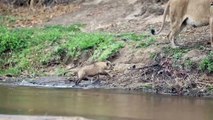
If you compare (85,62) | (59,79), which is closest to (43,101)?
(59,79)

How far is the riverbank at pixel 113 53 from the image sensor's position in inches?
666

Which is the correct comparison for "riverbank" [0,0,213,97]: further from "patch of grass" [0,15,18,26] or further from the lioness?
"patch of grass" [0,15,18,26]

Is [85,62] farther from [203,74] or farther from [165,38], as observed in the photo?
[203,74]

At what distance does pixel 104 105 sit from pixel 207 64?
12.9 feet

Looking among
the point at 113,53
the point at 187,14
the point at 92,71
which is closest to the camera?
the point at 92,71

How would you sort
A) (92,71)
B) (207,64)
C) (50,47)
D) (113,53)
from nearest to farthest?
(207,64), (92,71), (113,53), (50,47)

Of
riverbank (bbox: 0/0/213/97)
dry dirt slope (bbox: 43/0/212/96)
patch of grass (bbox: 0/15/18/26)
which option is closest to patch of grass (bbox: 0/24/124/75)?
riverbank (bbox: 0/0/213/97)

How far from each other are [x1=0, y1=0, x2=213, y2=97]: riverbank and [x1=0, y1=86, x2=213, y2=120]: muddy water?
1152 mm

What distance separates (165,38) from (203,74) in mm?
3647

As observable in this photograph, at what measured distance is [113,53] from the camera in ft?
64.8

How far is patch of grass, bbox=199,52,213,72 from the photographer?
54.3 ft

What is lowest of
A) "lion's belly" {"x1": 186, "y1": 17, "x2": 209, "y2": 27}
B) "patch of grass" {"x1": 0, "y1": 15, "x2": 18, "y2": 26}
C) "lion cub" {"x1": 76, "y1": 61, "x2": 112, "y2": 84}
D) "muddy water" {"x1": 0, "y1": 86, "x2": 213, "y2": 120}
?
"muddy water" {"x1": 0, "y1": 86, "x2": 213, "y2": 120}

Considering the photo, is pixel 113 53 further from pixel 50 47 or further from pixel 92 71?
pixel 50 47

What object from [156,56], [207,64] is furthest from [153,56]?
[207,64]
